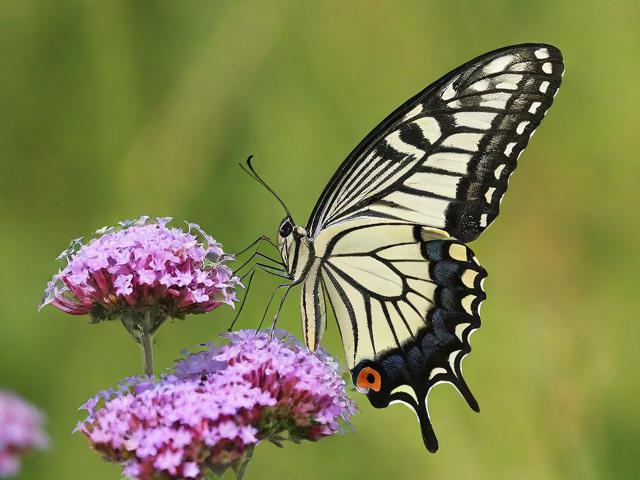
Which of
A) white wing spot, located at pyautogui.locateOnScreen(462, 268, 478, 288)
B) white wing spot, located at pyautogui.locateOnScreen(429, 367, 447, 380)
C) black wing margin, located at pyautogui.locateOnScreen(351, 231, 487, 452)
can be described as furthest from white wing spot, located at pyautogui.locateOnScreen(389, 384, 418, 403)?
white wing spot, located at pyautogui.locateOnScreen(462, 268, 478, 288)

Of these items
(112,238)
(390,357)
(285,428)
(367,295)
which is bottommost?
(285,428)

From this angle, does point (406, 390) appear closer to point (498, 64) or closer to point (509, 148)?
point (509, 148)

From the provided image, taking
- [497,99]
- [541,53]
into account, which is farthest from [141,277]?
[541,53]

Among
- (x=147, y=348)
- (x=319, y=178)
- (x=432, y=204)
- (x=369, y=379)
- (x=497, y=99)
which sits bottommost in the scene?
(x=369, y=379)

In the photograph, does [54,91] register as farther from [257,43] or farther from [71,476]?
[71,476]

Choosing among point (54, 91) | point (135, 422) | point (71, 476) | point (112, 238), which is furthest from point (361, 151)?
point (54, 91)

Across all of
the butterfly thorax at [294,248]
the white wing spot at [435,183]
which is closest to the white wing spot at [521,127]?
the white wing spot at [435,183]
